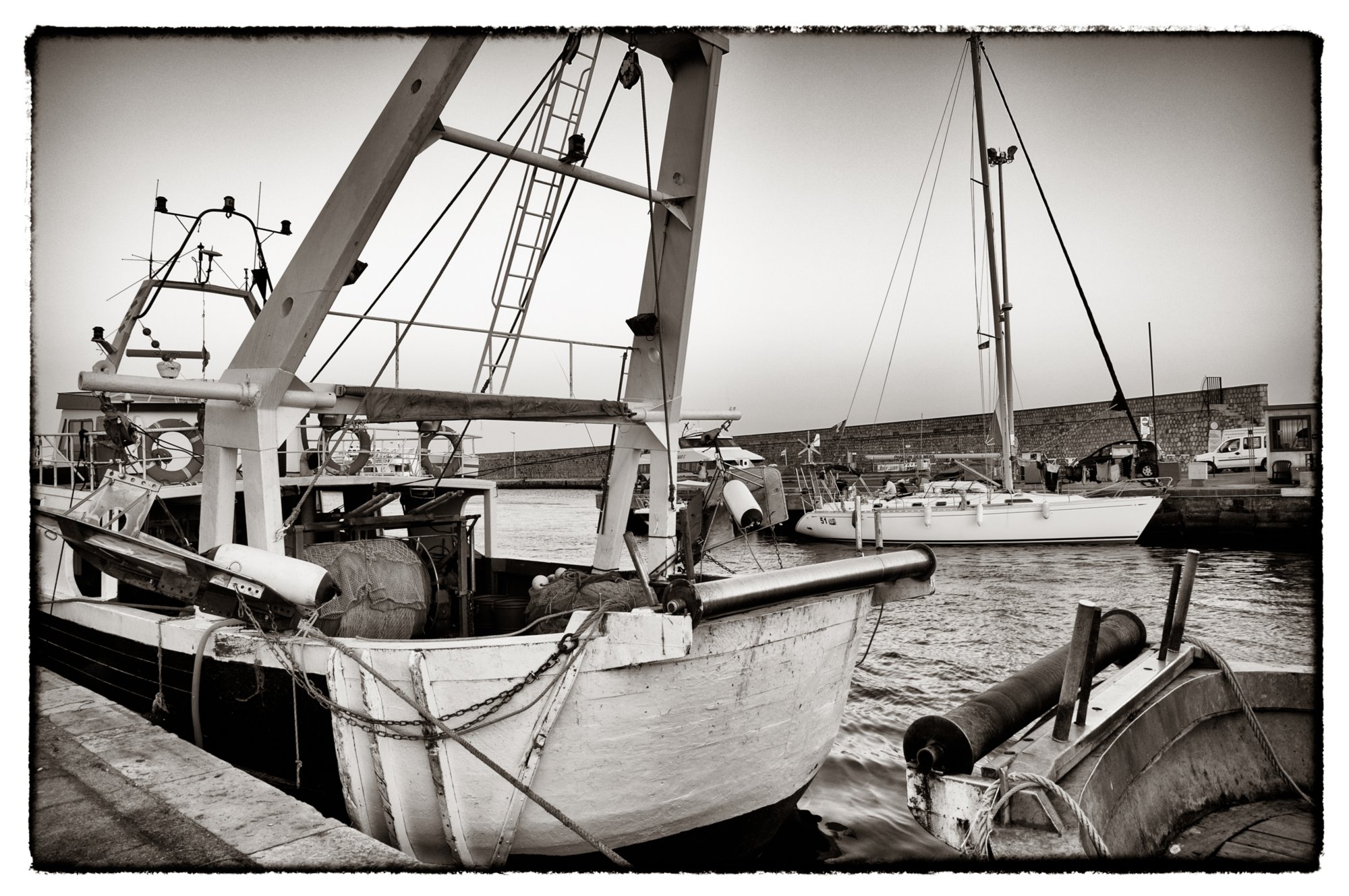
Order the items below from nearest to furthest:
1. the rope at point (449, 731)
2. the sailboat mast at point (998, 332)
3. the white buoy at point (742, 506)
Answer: the rope at point (449, 731) → the white buoy at point (742, 506) → the sailboat mast at point (998, 332)

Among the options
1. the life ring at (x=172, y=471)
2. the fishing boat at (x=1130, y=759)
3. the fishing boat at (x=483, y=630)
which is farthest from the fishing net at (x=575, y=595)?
the life ring at (x=172, y=471)

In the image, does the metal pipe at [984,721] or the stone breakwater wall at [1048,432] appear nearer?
the metal pipe at [984,721]

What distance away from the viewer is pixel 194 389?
427 centimetres

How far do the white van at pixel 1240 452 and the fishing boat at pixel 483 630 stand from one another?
93.7 ft

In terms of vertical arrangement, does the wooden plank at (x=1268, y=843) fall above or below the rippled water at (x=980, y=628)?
above

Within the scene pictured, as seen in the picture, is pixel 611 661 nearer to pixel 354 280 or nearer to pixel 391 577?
pixel 391 577

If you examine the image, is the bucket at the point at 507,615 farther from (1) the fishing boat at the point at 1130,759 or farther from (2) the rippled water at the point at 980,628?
(1) the fishing boat at the point at 1130,759

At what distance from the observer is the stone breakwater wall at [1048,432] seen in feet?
112

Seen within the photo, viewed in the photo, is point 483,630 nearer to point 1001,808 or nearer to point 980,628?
point 1001,808

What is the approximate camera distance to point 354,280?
4801mm

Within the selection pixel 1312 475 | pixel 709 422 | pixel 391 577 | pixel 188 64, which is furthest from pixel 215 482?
pixel 1312 475

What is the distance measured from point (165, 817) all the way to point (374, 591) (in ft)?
5.34

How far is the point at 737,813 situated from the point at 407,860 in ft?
6.37

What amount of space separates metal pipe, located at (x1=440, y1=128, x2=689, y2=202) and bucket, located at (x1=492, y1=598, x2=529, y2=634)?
9.52ft
